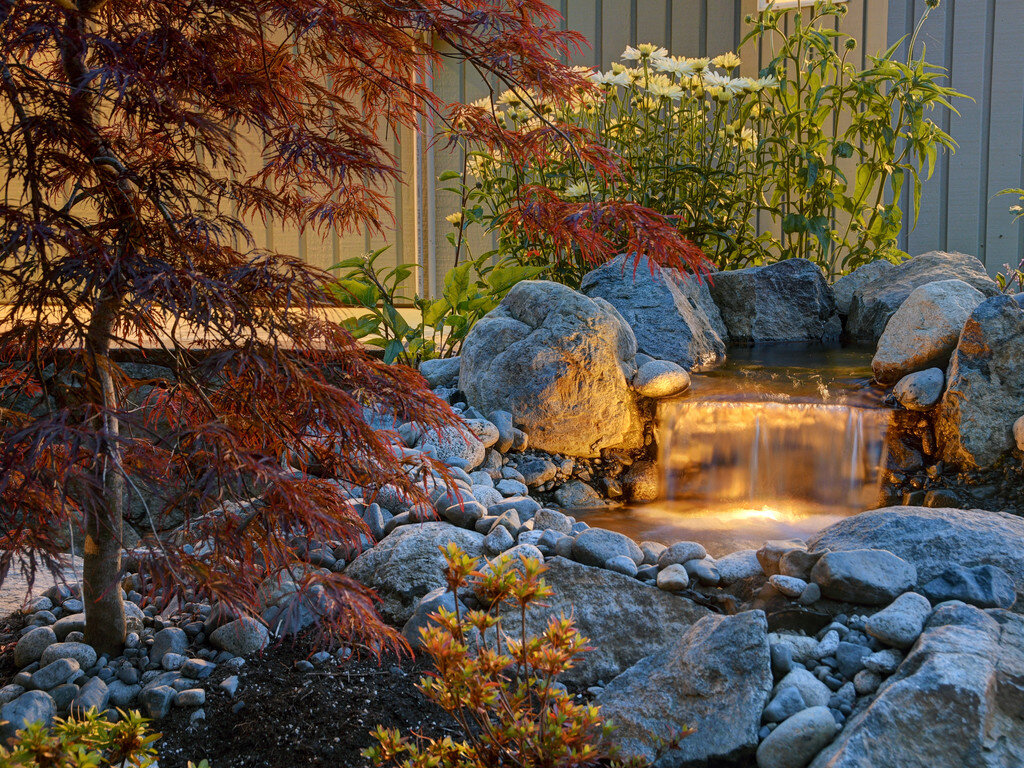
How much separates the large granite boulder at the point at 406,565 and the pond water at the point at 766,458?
83 centimetres

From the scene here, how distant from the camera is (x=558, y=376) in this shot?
10.3ft

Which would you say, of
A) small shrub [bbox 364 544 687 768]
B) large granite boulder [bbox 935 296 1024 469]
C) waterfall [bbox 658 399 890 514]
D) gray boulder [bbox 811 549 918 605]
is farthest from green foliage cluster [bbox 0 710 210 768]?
large granite boulder [bbox 935 296 1024 469]

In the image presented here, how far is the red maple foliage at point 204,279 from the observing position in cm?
115

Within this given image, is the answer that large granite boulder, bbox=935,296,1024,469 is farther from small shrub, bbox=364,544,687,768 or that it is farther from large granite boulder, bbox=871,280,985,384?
small shrub, bbox=364,544,687,768

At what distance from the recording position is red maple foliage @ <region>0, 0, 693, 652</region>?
1154 millimetres

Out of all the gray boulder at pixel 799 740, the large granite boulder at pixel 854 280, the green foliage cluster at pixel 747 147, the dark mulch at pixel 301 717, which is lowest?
the dark mulch at pixel 301 717

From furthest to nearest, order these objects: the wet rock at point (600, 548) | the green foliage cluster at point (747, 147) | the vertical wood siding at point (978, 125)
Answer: the vertical wood siding at point (978, 125)
the green foliage cluster at point (747, 147)
the wet rock at point (600, 548)

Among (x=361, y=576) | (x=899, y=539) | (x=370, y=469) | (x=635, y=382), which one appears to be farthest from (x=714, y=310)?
(x=370, y=469)

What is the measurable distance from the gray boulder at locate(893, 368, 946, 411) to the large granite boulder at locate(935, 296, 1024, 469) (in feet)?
0.26

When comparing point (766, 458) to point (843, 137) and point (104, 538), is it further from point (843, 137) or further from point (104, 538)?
point (843, 137)

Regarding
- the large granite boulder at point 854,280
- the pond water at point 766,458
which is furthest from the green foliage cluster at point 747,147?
the pond water at point 766,458

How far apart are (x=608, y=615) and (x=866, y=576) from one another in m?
0.57

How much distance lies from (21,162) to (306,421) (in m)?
0.65

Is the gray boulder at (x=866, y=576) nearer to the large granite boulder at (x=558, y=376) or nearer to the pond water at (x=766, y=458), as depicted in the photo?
the pond water at (x=766, y=458)
